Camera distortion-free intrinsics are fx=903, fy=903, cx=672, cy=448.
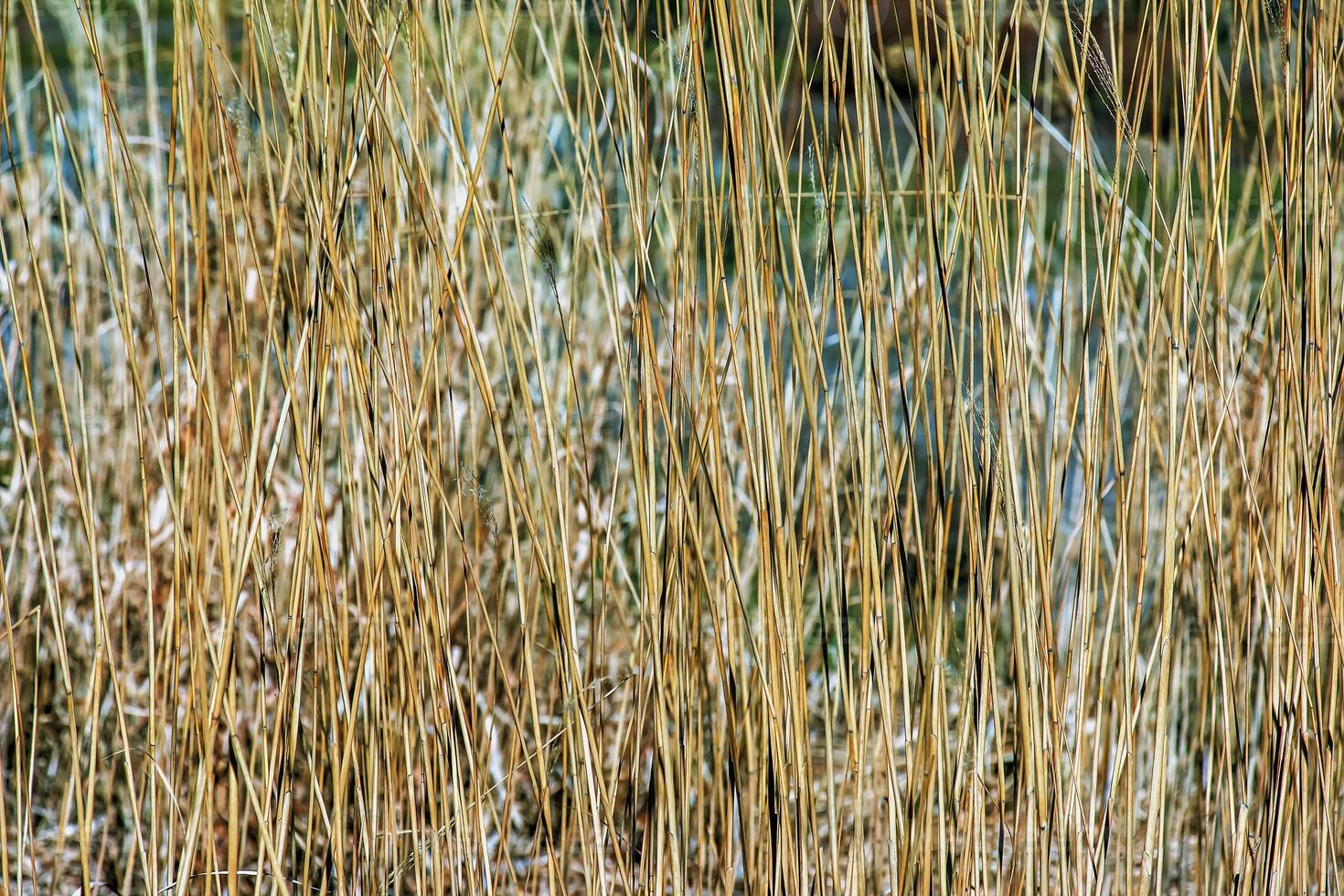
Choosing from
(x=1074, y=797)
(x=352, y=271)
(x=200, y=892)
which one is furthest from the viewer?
(x=200, y=892)

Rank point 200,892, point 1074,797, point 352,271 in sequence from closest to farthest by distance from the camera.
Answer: point 352,271, point 1074,797, point 200,892

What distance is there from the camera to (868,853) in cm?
86

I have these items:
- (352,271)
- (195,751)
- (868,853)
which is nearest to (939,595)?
(868,853)

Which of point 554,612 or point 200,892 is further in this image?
point 200,892

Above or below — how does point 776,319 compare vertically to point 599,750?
above

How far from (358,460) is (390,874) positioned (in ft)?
1.21

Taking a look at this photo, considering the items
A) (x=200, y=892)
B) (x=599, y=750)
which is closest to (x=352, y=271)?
(x=599, y=750)

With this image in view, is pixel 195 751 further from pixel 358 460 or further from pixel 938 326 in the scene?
pixel 938 326

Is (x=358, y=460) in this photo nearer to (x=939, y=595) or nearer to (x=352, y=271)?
(x=352, y=271)

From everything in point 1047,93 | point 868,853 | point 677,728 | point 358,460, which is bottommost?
point 868,853

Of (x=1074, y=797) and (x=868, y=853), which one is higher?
(x=1074, y=797)

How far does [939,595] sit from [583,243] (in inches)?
19.1

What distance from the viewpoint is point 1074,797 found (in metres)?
0.72

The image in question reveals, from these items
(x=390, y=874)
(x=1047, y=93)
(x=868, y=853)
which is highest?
(x=1047, y=93)
